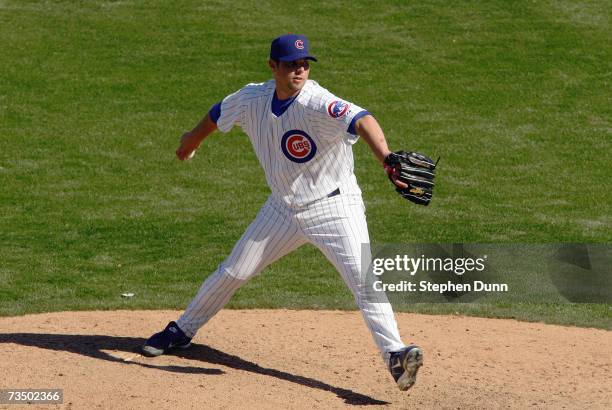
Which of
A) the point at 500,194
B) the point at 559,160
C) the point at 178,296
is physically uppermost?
the point at 559,160

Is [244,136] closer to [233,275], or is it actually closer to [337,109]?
[233,275]

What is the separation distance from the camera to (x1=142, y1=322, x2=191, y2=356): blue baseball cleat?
6684 millimetres

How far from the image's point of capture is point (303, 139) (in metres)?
6.06

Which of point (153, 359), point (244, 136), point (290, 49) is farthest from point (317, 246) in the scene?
point (244, 136)

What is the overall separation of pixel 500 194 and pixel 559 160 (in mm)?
1089

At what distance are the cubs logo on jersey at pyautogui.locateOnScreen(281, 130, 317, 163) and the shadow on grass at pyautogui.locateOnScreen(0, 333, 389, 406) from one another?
1243mm

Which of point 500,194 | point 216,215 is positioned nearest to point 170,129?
point 216,215

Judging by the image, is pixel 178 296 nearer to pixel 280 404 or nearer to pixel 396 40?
pixel 280 404

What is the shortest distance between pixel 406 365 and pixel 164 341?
1.57 m

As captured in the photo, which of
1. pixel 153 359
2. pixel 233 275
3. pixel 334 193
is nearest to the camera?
pixel 334 193

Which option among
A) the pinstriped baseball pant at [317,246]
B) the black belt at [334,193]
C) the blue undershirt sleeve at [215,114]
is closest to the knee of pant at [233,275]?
the pinstriped baseball pant at [317,246]

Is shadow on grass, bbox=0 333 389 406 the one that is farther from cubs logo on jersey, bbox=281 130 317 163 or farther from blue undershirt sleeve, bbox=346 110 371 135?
blue undershirt sleeve, bbox=346 110 371 135

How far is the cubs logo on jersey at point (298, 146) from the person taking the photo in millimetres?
6066

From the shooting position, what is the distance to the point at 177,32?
49.4 ft
